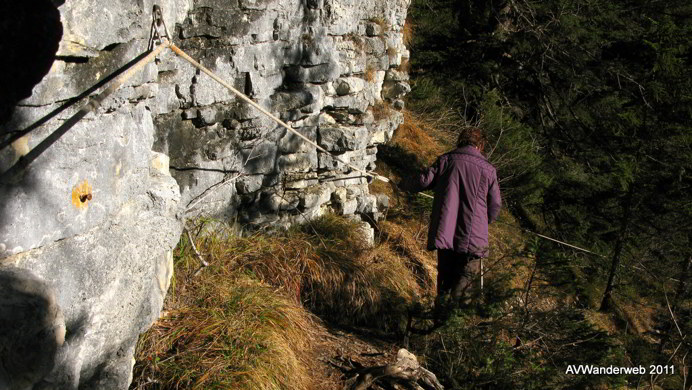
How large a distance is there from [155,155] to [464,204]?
263cm

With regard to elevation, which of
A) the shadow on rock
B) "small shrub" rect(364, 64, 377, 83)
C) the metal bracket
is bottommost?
the shadow on rock

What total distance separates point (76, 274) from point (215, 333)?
1.58 meters

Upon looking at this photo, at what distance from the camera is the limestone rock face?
91.6 inches

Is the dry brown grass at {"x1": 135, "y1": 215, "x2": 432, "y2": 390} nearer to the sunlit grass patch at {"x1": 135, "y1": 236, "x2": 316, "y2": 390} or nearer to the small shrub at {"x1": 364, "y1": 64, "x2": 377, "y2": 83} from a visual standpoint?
the sunlit grass patch at {"x1": 135, "y1": 236, "x2": 316, "y2": 390}

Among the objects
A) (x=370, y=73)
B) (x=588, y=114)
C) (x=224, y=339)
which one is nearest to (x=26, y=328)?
(x=224, y=339)

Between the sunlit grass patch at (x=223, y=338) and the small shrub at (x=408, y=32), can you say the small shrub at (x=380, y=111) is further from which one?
the sunlit grass patch at (x=223, y=338)

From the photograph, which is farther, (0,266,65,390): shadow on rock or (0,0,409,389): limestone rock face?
(0,0,409,389): limestone rock face

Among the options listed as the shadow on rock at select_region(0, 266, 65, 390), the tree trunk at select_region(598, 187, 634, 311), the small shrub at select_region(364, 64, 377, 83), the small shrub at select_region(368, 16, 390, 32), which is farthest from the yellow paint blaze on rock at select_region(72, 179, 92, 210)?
the tree trunk at select_region(598, 187, 634, 311)

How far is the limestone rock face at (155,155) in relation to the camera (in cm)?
233

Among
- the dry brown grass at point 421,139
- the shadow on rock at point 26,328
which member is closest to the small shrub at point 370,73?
the dry brown grass at point 421,139

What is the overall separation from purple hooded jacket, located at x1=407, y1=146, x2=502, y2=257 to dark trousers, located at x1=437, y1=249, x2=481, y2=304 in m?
0.14

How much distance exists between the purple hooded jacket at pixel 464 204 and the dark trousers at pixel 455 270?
14cm

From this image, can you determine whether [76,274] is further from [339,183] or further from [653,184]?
[653,184]

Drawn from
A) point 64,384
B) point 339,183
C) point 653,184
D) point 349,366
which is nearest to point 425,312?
point 349,366
